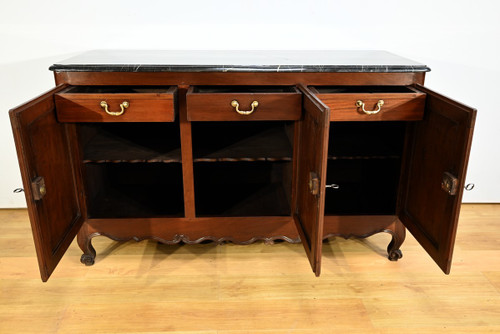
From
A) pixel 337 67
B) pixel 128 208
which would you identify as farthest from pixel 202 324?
pixel 337 67

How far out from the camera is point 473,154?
6.88 ft

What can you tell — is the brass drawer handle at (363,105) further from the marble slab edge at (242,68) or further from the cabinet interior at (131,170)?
the cabinet interior at (131,170)

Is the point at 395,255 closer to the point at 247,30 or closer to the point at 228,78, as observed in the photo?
the point at 228,78

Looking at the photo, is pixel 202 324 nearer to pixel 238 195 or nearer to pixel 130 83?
pixel 238 195

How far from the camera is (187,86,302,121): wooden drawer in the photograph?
1.32 meters

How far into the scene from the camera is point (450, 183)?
3.85ft

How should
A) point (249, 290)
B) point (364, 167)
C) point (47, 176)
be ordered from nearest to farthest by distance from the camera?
point (47, 176)
point (249, 290)
point (364, 167)

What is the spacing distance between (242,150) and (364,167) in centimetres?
57

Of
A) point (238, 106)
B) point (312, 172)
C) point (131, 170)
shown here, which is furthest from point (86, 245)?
point (312, 172)

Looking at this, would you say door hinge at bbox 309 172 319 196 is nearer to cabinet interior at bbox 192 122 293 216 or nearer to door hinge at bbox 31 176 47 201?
cabinet interior at bbox 192 122 293 216

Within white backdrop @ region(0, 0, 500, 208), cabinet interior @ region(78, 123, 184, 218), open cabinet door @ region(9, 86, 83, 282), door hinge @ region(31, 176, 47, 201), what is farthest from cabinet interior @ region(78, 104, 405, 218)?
white backdrop @ region(0, 0, 500, 208)

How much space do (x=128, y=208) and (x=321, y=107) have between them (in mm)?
865

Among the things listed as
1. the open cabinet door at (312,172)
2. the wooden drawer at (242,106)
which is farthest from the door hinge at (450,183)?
the wooden drawer at (242,106)

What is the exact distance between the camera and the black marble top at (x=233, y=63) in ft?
4.52
